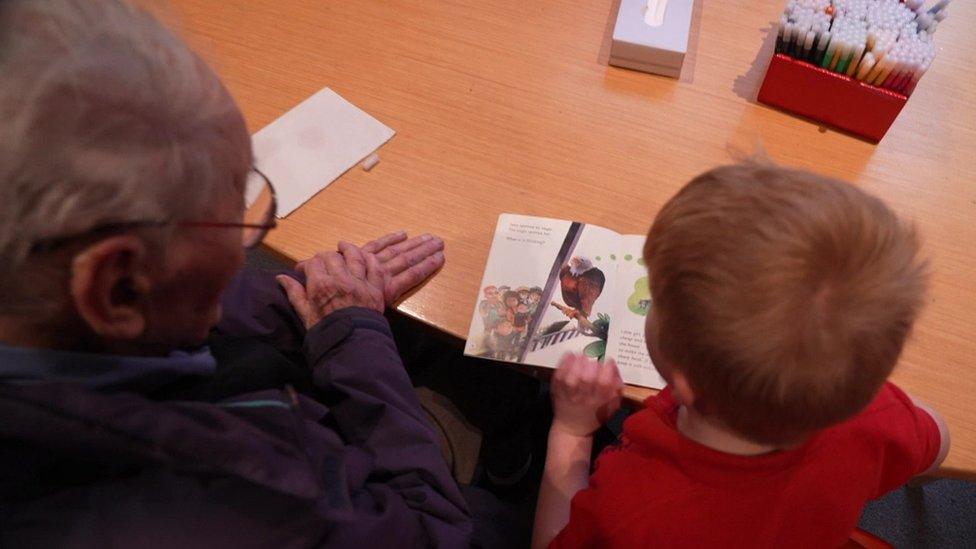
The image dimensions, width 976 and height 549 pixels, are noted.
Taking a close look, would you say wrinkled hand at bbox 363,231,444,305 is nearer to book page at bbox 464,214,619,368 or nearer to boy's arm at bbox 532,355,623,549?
book page at bbox 464,214,619,368

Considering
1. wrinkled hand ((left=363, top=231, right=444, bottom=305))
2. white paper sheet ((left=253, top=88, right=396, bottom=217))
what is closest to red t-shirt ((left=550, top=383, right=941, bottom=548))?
wrinkled hand ((left=363, top=231, right=444, bottom=305))

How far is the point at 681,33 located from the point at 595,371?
651mm

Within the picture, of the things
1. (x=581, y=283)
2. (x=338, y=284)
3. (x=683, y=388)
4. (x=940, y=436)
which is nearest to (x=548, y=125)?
(x=581, y=283)

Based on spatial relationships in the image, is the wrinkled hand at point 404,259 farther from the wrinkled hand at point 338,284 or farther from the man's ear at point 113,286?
the man's ear at point 113,286

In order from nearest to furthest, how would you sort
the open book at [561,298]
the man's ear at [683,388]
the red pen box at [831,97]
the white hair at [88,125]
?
the white hair at [88,125] < the man's ear at [683,388] < the open book at [561,298] < the red pen box at [831,97]

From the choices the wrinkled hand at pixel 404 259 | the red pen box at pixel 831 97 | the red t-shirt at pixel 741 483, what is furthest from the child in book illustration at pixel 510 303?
the red pen box at pixel 831 97

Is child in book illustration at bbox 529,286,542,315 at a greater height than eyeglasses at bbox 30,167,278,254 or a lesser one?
lesser

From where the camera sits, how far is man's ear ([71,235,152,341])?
1.50 ft

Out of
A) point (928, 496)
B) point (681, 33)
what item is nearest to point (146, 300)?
point (681, 33)

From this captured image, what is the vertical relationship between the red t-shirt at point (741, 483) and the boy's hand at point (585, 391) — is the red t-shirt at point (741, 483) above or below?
above

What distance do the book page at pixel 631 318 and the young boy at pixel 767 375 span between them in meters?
0.07

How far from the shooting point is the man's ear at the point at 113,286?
18.0 inches

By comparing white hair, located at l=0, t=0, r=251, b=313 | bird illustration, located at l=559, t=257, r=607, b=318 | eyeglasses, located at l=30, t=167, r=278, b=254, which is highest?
white hair, located at l=0, t=0, r=251, b=313

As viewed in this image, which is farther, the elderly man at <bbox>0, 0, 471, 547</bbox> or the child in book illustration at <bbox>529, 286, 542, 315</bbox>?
the child in book illustration at <bbox>529, 286, 542, 315</bbox>
